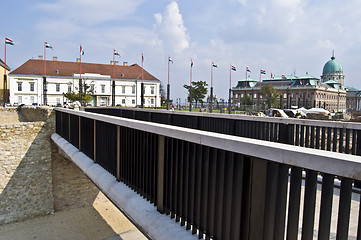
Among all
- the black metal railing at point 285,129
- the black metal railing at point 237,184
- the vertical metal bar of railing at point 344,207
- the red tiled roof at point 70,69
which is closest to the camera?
the vertical metal bar of railing at point 344,207

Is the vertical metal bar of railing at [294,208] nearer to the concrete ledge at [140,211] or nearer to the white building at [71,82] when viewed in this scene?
the concrete ledge at [140,211]

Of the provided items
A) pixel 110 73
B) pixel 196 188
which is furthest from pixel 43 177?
pixel 110 73

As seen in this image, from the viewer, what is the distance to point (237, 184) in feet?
8.77

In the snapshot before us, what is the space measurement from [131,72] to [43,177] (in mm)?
56597

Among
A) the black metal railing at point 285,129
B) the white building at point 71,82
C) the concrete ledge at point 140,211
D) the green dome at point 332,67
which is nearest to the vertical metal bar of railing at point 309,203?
the concrete ledge at point 140,211

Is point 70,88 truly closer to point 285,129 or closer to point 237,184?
point 285,129

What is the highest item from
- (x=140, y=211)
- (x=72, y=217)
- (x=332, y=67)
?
(x=332, y=67)

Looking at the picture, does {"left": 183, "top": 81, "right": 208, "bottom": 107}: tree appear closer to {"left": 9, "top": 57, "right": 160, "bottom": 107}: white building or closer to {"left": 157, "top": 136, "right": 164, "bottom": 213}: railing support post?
{"left": 9, "top": 57, "right": 160, "bottom": 107}: white building

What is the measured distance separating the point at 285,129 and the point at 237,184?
4.85 metres

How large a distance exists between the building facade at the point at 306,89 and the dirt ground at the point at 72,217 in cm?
5693

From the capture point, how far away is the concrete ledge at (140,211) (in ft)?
11.6

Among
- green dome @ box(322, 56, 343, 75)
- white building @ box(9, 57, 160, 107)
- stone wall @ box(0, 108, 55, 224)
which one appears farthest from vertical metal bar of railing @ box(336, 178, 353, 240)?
green dome @ box(322, 56, 343, 75)

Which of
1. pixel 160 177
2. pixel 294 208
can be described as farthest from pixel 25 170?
pixel 294 208

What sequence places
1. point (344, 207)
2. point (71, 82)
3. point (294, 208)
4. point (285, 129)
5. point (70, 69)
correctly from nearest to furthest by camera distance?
1. point (344, 207)
2. point (294, 208)
3. point (285, 129)
4. point (71, 82)
5. point (70, 69)
